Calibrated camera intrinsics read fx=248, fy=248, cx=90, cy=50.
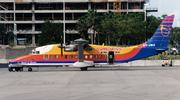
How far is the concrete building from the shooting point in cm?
10369

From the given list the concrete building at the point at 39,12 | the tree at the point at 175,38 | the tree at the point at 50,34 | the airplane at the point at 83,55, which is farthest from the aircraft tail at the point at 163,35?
the tree at the point at 175,38

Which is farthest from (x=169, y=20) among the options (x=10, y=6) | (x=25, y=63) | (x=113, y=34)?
(x=10, y=6)

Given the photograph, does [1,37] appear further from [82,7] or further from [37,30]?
[82,7]

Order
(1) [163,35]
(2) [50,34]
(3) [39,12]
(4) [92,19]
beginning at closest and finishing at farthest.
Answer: (1) [163,35] < (4) [92,19] < (2) [50,34] < (3) [39,12]

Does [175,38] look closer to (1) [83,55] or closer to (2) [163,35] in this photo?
(2) [163,35]

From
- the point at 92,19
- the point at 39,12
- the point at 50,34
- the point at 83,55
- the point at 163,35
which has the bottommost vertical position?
the point at 83,55

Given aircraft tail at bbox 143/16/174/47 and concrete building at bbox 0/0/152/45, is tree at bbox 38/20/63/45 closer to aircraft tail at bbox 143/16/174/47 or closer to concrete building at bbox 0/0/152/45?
concrete building at bbox 0/0/152/45

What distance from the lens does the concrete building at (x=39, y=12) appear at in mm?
103688

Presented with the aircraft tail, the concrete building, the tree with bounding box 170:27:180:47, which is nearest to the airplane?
the aircraft tail

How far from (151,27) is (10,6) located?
5978 centimetres

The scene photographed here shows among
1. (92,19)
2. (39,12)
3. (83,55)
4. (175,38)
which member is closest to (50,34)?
(39,12)

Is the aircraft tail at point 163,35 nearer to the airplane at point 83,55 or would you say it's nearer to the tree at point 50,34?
the airplane at point 83,55

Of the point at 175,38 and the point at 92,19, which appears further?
the point at 175,38

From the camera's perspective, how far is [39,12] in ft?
341
